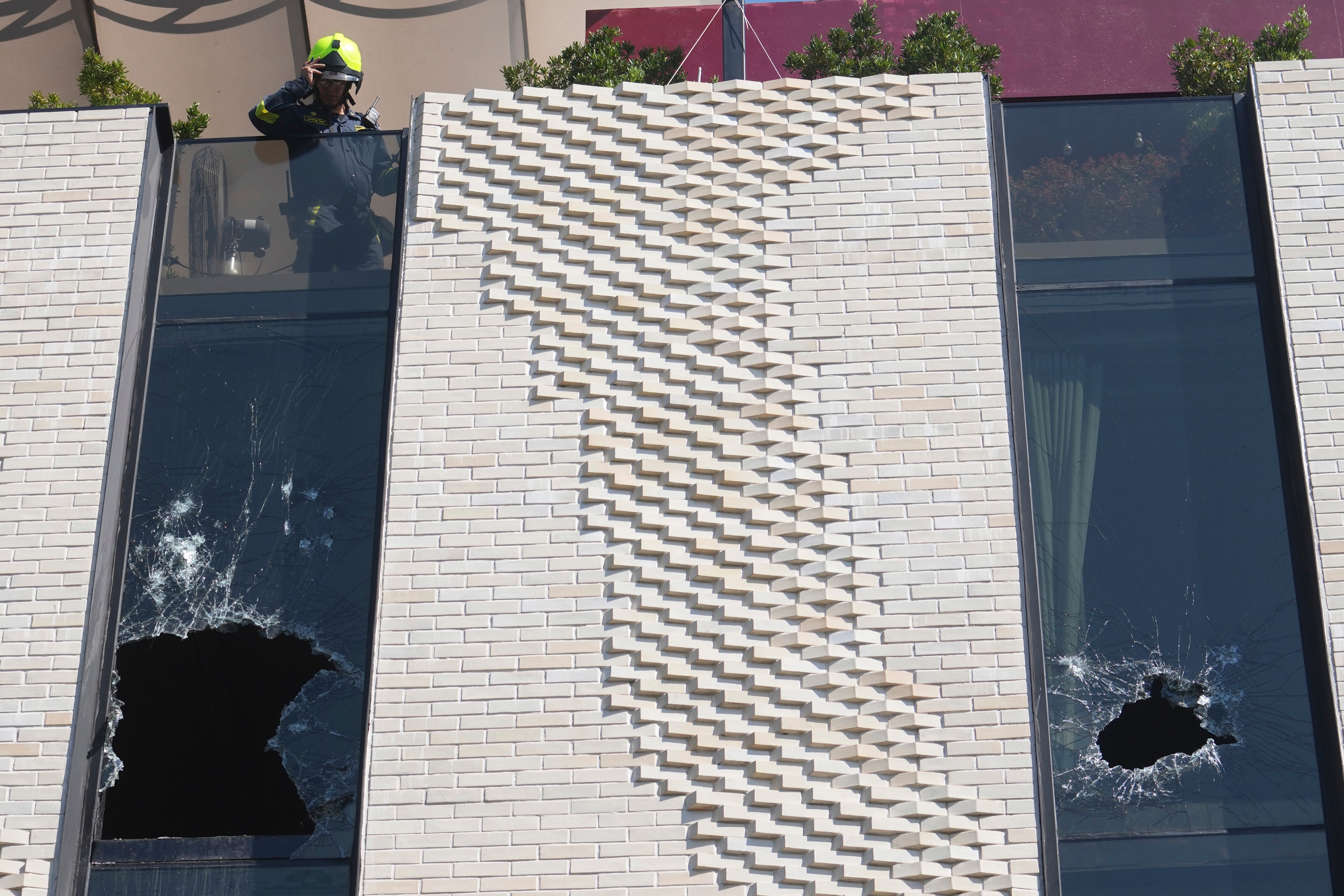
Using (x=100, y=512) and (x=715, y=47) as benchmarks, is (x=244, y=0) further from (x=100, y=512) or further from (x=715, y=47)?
(x=100, y=512)

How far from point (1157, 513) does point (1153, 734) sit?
1.26 metres

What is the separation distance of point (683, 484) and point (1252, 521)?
10.6 feet

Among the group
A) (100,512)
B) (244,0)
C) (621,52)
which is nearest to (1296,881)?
(100,512)

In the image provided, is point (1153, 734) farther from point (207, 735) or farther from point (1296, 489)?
point (207, 735)

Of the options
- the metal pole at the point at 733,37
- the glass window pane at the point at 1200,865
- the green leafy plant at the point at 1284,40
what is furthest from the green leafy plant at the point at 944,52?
the glass window pane at the point at 1200,865

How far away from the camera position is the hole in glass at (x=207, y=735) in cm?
748

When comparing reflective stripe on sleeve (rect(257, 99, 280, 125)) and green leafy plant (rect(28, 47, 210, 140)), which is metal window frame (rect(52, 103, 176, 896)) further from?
green leafy plant (rect(28, 47, 210, 140))

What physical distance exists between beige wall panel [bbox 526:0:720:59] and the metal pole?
5.20 m

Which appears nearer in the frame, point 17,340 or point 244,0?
point 17,340

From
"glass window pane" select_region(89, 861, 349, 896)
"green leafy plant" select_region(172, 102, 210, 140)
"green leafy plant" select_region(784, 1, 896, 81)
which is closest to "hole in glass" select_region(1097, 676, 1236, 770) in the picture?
"glass window pane" select_region(89, 861, 349, 896)

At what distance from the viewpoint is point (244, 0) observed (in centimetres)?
1464

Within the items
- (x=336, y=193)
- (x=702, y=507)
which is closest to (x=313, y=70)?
(x=336, y=193)

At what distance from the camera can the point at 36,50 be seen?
1458cm

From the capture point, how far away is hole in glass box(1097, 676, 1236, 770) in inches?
292
